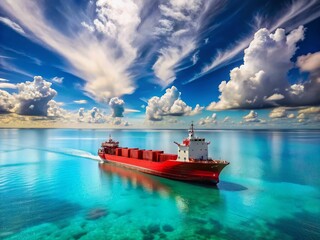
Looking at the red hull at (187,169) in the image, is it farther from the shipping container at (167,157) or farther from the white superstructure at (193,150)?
the shipping container at (167,157)

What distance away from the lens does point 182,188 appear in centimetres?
3344

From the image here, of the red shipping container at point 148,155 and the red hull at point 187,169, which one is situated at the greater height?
the red shipping container at point 148,155

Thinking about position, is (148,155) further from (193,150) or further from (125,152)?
(193,150)

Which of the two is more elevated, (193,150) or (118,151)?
(193,150)

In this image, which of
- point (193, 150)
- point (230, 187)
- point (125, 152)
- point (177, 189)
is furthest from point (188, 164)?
point (125, 152)

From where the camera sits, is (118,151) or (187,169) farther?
(118,151)

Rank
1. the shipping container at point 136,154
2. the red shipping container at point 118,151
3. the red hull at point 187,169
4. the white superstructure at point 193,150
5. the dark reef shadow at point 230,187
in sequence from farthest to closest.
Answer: the red shipping container at point 118,151
the shipping container at point 136,154
the white superstructure at point 193,150
the red hull at point 187,169
the dark reef shadow at point 230,187

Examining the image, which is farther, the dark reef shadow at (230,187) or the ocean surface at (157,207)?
the dark reef shadow at (230,187)

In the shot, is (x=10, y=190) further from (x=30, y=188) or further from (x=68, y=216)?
(x=68, y=216)

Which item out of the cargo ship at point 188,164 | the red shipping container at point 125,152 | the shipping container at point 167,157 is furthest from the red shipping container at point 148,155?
the red shipping container at point 125,152

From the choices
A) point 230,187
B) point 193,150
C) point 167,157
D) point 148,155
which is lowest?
point 230,187

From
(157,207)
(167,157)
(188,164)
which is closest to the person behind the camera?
(157,207)

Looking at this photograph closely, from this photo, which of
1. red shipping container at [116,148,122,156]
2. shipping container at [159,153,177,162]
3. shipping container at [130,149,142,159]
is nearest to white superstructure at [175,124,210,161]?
shipping container at [159,153,177,162]

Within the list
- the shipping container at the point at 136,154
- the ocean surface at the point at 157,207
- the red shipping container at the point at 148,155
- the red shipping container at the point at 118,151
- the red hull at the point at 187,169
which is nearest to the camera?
the ocean surface at the point at 157,207
